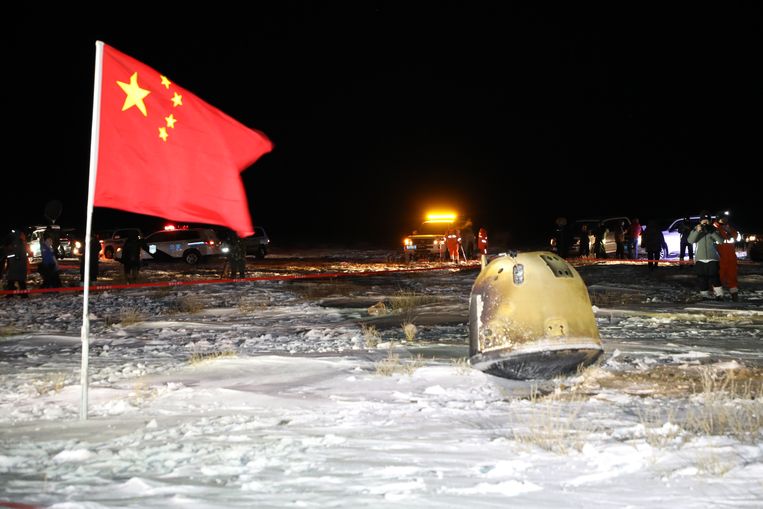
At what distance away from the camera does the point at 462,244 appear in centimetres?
3303

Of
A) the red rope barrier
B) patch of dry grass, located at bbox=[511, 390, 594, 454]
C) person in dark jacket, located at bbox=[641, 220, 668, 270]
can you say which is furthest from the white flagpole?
person in dark jacket, located at bbox=[641, 220, 668, 270]

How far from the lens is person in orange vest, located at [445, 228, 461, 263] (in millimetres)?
31719

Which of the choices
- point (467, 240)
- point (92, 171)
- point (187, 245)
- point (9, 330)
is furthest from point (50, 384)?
point (187, 245)

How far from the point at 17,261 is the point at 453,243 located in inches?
682

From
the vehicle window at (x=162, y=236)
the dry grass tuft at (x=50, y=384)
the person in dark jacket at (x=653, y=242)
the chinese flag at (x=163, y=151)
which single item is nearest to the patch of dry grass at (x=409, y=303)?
the dry grass tuft at (x=50, y=384)

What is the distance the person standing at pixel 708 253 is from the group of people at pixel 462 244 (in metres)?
15.5

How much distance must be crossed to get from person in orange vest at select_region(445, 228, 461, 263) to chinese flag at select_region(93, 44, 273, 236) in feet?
79.0

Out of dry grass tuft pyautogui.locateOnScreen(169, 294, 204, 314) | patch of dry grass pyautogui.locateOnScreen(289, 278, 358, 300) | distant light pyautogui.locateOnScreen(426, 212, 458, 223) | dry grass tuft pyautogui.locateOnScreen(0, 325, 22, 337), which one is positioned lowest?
dry grass tuft pyautogui.locateOnScreen(0, 325, 22, 337)

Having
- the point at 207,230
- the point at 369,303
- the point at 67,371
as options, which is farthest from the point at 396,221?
the point at 67,371

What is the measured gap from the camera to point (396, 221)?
331ft

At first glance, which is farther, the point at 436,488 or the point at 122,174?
the point at 122,174

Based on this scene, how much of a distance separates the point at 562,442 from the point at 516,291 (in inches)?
93.4

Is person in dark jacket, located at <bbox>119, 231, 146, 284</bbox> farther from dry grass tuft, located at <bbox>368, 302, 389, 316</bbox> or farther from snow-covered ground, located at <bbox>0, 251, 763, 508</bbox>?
snow-covered ground, located at <bbox>0, 251, 763, 508</bbox>

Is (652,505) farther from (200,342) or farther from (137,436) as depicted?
(200,342)
